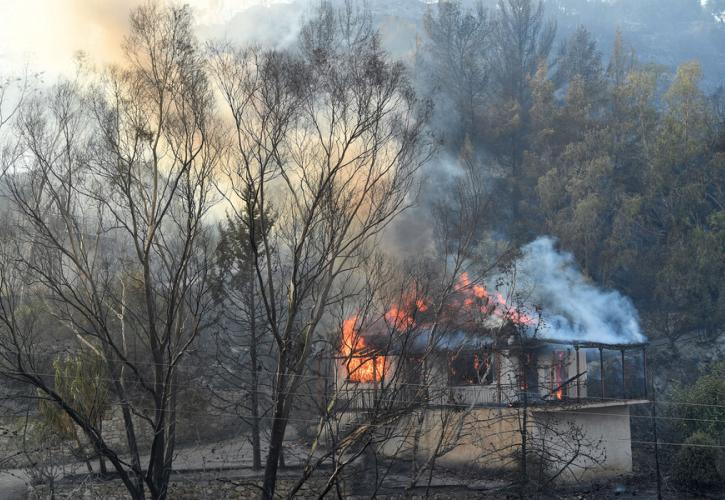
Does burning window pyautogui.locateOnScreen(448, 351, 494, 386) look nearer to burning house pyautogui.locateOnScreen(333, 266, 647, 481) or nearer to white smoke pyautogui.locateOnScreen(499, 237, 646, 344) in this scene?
burning house pyautogui.locateOnScreen(333, 266, 647, 481)

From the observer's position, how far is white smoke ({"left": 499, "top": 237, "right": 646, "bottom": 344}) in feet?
106

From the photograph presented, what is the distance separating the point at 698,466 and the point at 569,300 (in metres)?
12.1

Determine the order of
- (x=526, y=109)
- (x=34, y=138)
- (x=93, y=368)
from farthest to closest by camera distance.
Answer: (x=526, y=109) < (x=93, y=368) < (x=34, y=138)

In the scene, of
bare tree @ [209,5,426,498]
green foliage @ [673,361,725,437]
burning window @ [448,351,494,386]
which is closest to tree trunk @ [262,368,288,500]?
bare tree @ [209,5,426,498]

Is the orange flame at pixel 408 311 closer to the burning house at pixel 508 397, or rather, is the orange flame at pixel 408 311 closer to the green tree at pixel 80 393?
the burning house at pixel 508 397

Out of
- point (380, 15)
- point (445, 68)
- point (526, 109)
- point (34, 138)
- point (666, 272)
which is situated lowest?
point (34, 138)

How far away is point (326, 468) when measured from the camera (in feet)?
77.7

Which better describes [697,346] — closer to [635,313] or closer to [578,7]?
[635,313]

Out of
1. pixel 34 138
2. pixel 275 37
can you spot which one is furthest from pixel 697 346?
pixel 275 37

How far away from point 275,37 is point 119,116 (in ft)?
249

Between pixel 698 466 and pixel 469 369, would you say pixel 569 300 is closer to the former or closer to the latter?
pixel 469 369

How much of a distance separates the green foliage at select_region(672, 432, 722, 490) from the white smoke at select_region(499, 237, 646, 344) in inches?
273

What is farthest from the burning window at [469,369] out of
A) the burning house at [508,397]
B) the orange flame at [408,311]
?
the orange flame at [408,311]

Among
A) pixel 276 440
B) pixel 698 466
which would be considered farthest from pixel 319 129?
pixel 698 466
